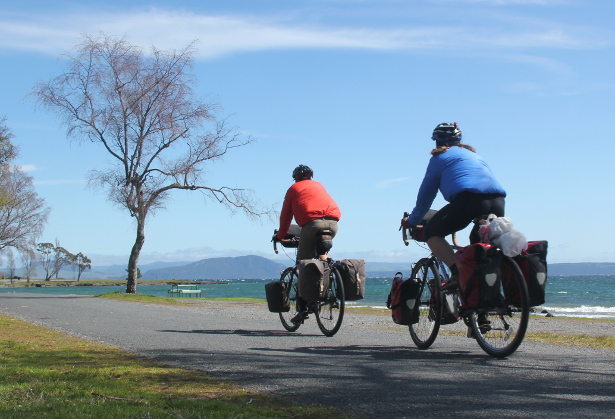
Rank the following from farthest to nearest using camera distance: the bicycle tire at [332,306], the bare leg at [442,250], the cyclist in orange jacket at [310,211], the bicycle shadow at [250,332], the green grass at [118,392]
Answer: the bicycle shadow at [250,332] → the cyclist in orange jacket at [310,211] → the bicycle tire at [332,306] → the bare leg at [442,250] → the green grass at [118,392]

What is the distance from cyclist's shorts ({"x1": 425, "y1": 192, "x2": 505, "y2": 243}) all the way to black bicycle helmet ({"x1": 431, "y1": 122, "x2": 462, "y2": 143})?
684 mm

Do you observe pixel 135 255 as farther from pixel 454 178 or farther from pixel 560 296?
pixel 560 296

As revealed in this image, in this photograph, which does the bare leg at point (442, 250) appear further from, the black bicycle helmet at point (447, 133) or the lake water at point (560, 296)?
the lake water at point (560, 296)

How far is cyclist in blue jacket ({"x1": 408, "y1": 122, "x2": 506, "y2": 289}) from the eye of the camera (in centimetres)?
538

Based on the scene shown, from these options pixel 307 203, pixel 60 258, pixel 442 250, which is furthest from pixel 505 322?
pixel 60 258

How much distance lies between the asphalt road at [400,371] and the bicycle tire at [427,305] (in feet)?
0.53

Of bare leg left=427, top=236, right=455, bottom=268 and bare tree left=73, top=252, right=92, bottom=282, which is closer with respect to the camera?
bare leg left=427, top=236, right=455, bottom=268

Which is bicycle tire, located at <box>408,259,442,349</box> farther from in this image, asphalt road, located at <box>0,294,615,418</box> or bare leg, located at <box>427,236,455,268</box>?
bare leg, located at <box>427,236,455,268</box>

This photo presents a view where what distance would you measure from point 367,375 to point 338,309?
3.06 meters

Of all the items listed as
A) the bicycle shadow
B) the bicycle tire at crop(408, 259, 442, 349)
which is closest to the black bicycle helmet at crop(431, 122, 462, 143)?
the bicycle tire at crop(408, 259, 442, 349)

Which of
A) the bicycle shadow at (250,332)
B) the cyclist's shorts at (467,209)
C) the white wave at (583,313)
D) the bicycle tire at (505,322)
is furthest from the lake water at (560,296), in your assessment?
the cyclist's shorts at (467,209)

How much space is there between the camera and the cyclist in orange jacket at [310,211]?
312 inches

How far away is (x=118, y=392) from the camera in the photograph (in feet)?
13.3

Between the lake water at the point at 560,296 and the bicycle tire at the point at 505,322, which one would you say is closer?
the bicycle tire at the point at 505,322
